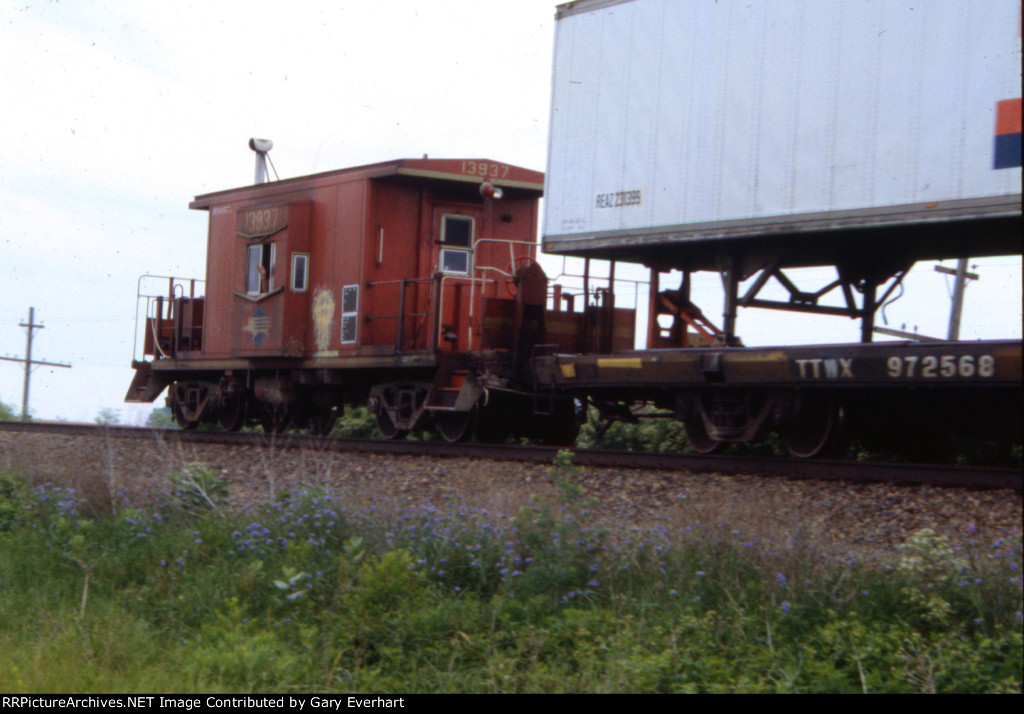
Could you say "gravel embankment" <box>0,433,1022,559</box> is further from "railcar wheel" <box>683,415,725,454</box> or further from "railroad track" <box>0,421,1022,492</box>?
"railcar wheel" <box>683,415,725,454</box>

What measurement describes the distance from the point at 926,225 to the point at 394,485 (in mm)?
4638

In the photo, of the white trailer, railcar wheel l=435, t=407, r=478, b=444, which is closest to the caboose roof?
the white trailer

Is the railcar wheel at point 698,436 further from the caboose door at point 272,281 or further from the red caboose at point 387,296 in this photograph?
the caboose door at point 272,281

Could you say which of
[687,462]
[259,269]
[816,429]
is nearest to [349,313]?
[259,269]

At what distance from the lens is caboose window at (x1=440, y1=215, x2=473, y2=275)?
13266 mm

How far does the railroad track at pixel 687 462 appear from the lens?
720 cm

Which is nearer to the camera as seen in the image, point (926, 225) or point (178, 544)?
point (178, 544)

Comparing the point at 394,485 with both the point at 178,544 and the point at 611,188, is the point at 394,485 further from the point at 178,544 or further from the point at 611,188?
the point at 611,188

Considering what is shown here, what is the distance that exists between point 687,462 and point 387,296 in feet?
17.6

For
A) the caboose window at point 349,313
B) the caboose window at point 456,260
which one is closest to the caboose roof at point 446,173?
the caboose window at point 456,260

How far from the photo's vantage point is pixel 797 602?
5.16m

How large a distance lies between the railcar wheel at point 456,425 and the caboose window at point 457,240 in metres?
2.01

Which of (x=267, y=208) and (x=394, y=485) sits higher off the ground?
(x=267, y=208)

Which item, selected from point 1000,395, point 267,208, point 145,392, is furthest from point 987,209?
point 145,392
